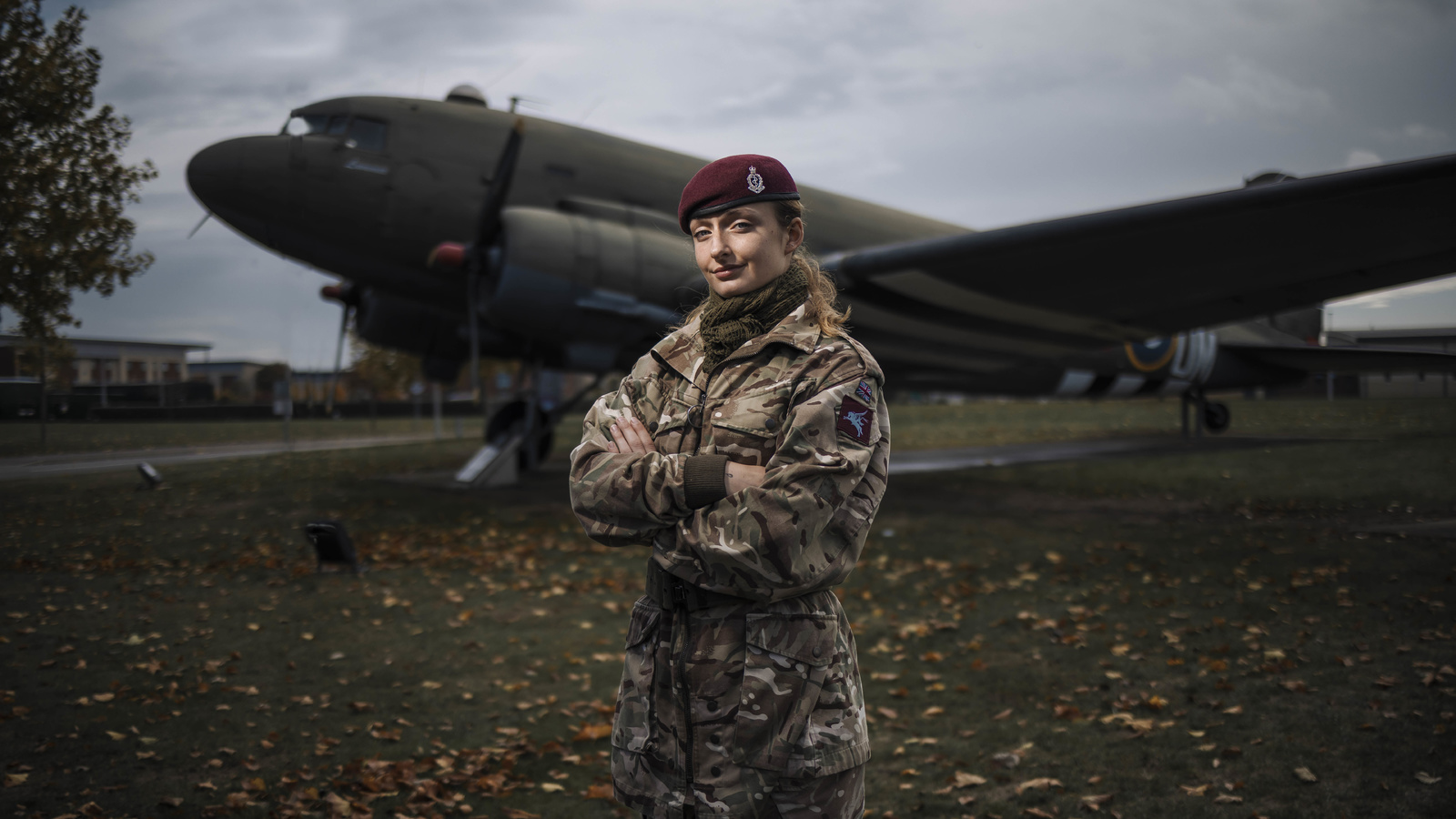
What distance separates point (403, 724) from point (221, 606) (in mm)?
2912

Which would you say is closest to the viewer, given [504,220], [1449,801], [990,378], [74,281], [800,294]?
[800,294]

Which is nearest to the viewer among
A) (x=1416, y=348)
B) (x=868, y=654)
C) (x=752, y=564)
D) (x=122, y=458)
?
(x=752, y=564)

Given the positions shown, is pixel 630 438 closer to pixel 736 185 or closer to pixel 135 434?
pixel 736 185

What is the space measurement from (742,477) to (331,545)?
6890mm

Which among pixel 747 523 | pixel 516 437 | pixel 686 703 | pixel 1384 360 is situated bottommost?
pixel 686 703

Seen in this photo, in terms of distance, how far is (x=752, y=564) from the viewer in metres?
1.57

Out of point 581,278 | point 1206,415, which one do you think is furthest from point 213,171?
point 1206,415

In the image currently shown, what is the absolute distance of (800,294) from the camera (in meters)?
1.85

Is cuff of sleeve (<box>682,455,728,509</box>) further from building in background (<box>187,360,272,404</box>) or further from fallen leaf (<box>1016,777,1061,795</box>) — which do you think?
building in background (<box>187,360,272,404</box>)

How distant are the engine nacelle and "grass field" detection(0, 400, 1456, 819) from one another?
7.99 ft

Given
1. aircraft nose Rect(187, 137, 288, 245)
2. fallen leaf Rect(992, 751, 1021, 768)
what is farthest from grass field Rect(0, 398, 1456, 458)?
fallen leaf Rect(992, 751, 1021, 768)

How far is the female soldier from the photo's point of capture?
162 centimetres

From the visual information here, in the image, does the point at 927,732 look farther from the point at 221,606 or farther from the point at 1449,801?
the point at 221,606

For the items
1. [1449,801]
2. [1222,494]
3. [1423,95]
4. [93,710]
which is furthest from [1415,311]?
[93,710]
